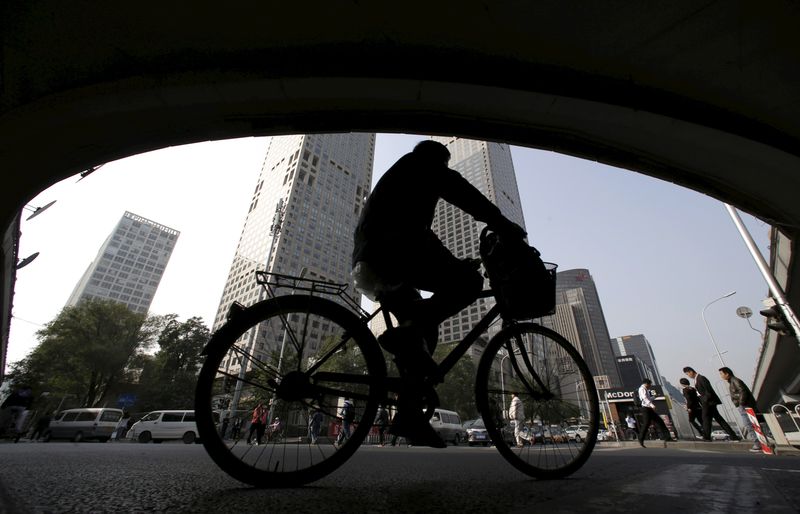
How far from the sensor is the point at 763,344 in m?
15.0

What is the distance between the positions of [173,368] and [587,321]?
461ft

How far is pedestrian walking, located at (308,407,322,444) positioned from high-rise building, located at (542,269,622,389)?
10734cm

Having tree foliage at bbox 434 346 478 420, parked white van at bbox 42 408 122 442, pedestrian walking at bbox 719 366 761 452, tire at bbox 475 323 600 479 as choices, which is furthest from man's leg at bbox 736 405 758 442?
tree foliage at bbox 434 346 478 420

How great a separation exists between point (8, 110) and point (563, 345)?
5.38 metres

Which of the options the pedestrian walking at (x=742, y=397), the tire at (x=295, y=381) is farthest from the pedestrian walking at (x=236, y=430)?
the pedestrian walking at (x=742, y=397)

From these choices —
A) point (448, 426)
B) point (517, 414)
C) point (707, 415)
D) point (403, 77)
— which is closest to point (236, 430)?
point (517, 414)

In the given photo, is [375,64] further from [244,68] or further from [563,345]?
[563,345]

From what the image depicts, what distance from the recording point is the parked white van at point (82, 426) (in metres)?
19.3

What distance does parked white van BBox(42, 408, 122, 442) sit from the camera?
759 inches

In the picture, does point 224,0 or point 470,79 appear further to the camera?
point 470,79

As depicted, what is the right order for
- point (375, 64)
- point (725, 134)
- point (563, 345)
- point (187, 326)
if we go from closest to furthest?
point (563, 345) < point (375, 64) < point (725, 134) < point (187, 326)

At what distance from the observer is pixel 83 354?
2816 cm

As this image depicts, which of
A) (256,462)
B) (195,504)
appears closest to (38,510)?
(195,504)

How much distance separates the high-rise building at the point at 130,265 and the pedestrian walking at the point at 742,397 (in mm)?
110540
